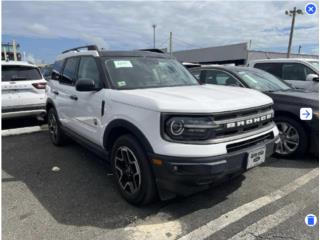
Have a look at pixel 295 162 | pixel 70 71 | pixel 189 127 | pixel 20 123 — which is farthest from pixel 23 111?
pixel 295 162

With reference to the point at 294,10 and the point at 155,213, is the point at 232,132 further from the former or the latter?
the point at 294,10

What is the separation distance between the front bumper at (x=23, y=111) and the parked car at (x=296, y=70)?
6168mm

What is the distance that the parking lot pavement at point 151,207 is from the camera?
288 cm

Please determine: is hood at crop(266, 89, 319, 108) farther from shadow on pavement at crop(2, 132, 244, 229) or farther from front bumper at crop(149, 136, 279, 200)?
front bumper at crop(149, 136, 279, 200)

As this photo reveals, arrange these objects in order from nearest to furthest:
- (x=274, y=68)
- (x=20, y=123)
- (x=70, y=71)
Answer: (x=70, y=71) < (x=20, y=123) < (x=274, y=68)

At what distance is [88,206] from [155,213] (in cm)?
79

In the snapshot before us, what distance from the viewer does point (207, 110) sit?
283 centimetres

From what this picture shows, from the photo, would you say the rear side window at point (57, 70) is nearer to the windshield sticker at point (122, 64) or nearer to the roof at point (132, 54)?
the roof at point (132, 54)

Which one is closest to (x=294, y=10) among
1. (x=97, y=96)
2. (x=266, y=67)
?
(x=266, y=67)

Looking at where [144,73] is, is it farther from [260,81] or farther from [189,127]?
[260,81]

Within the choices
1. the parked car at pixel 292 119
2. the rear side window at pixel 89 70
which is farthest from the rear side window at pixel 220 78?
the rear side window at pixel 89 70

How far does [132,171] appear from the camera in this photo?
3.35 meters

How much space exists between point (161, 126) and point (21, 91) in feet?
16.5

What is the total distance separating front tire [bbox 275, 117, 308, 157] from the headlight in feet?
7.60
